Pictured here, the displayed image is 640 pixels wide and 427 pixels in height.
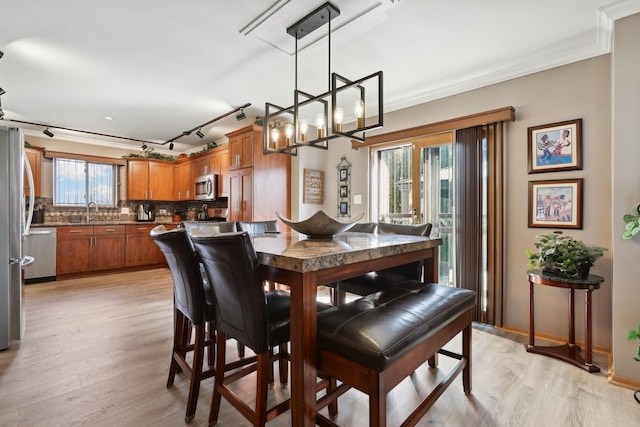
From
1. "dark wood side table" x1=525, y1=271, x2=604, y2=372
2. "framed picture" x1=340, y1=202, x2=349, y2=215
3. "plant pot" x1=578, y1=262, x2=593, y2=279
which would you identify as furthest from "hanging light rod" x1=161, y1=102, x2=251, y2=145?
"plant pot" x1=578, y1=262, x2=593, y2=279

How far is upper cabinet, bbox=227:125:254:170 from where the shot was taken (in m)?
4.28

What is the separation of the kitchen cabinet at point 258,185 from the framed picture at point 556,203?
3087 millimetres

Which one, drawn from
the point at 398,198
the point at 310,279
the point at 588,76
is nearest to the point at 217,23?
the point at 310,279

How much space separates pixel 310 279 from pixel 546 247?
2248 mm

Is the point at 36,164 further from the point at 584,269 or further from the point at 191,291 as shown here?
the point at 584,269

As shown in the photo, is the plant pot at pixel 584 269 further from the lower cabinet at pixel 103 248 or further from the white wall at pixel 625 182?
the lower cabinet at pixel 103 248

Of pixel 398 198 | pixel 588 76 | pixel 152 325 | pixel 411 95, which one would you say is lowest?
pixel 152 325

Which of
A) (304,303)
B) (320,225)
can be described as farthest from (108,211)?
(304,303)

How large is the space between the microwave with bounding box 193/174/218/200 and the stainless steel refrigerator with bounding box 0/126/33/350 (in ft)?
9.07

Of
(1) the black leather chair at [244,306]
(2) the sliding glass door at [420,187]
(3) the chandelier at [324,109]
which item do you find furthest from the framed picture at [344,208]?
(1) the black leather chair at [244,306]

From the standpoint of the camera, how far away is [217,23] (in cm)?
231

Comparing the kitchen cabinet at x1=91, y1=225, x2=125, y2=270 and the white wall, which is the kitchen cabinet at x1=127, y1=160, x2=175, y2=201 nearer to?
the kitchen cabinet at x1=91, y1=225, x2=125, y2=270

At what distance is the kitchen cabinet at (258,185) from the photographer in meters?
4.27

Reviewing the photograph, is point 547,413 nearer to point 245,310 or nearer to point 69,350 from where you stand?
point 245,310
